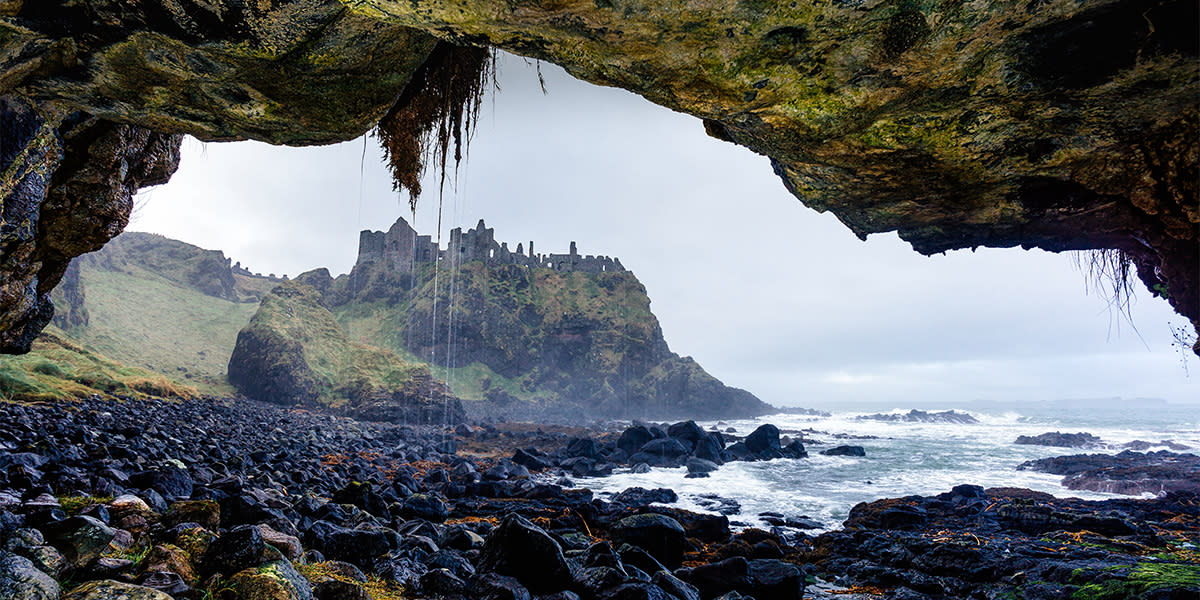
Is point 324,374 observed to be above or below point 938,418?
above

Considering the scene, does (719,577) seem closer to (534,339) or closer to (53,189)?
(53,189)

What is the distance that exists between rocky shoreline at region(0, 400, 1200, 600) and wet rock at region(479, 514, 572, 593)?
1cm

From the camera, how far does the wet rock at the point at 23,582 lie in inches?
93.2

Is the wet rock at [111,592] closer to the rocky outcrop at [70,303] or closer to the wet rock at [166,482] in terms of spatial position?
the wet rock at [166,482]

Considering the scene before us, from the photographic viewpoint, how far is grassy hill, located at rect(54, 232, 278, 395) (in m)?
36.0

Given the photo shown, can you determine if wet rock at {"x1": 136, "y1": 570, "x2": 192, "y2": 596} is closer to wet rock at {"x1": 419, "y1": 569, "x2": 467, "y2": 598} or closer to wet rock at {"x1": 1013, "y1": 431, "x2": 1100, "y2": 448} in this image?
wet rock at {"x1": 419, "y1": 569, "x2": 467, "y2": 598}

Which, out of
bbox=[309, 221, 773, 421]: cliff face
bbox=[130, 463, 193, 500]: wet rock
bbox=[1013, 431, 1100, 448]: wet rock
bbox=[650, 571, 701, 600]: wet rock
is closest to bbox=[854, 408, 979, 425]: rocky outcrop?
bbox=[309, 221, 773, 421]: cliff face

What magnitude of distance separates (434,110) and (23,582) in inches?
180

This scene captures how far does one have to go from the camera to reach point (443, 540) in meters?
5.91

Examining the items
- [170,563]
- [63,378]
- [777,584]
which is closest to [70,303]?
[63,378]

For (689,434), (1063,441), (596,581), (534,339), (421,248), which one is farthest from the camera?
(421,248)

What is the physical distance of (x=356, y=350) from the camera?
1505 inches

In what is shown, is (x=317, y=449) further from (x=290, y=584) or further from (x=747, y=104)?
(x=747, y=104)

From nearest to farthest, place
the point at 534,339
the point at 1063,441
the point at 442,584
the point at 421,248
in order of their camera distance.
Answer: the point at 442,584
the point at 1063,441
the point at 534,339
the point at 421,248
